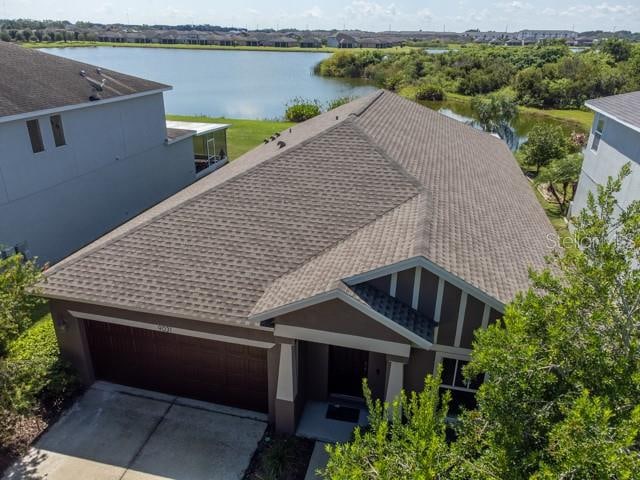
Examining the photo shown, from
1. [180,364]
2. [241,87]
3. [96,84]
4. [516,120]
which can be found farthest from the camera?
[241,87]

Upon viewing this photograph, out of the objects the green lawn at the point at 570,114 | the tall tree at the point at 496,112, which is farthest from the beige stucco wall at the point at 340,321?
the green lawn at the point at 570,114

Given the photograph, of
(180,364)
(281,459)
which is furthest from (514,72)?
(281,459)

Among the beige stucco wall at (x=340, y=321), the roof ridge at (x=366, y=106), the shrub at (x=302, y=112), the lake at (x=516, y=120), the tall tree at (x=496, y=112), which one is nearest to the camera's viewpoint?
the beige stucco wall at (x=340, y=321)

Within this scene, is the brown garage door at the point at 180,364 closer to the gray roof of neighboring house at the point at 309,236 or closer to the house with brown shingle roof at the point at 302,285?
the house with brown shingle roof at the point at 302,285

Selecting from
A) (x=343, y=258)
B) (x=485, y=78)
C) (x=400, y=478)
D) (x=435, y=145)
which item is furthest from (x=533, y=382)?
(x=485, y=78)

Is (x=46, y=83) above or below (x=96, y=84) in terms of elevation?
above

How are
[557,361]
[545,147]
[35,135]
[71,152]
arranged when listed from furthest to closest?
1. [545,147]
2. [71,152]
3. [35,135]
4. [557,361]

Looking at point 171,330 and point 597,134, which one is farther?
point 597,134

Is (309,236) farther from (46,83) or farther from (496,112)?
(496,112)
